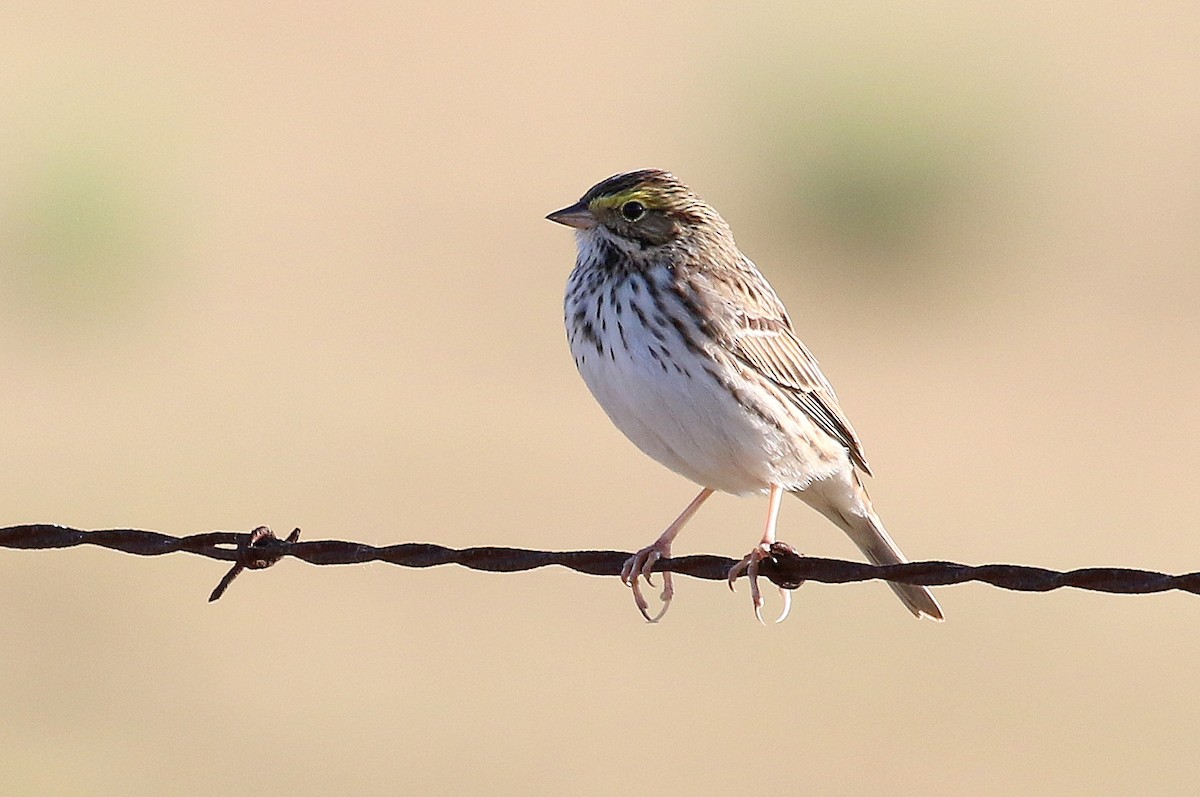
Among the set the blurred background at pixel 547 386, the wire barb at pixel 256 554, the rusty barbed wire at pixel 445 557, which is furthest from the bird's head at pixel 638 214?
the blurred background at pixel 547 386

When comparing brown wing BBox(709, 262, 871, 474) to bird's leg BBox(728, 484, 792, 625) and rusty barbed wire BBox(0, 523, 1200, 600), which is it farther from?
rusty barbed wire BBox(0, 523, 1200, 600)

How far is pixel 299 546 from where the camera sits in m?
5.85

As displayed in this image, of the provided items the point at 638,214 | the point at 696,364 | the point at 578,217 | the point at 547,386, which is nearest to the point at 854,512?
the point at 696,364

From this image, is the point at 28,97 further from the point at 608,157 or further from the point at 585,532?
the point at 585,532

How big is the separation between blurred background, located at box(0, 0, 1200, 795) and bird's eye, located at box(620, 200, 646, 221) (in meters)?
6.48

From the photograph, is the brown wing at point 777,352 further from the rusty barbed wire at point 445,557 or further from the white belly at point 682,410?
the rusty barbed wire at point 445,557

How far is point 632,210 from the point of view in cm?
780

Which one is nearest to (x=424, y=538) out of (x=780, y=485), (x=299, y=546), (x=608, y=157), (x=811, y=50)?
(x=780, y=485)

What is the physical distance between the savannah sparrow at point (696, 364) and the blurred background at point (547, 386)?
20.2ft

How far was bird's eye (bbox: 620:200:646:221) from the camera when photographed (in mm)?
7777

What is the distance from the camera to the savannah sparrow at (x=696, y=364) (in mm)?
7121

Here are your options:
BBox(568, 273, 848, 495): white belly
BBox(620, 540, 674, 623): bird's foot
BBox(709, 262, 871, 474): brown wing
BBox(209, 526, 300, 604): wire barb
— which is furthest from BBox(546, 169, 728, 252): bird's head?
BBox(209, 526, 300, 604): wire barb

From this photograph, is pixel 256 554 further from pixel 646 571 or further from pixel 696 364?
pixel 696 364

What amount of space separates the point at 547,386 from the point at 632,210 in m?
13.8
